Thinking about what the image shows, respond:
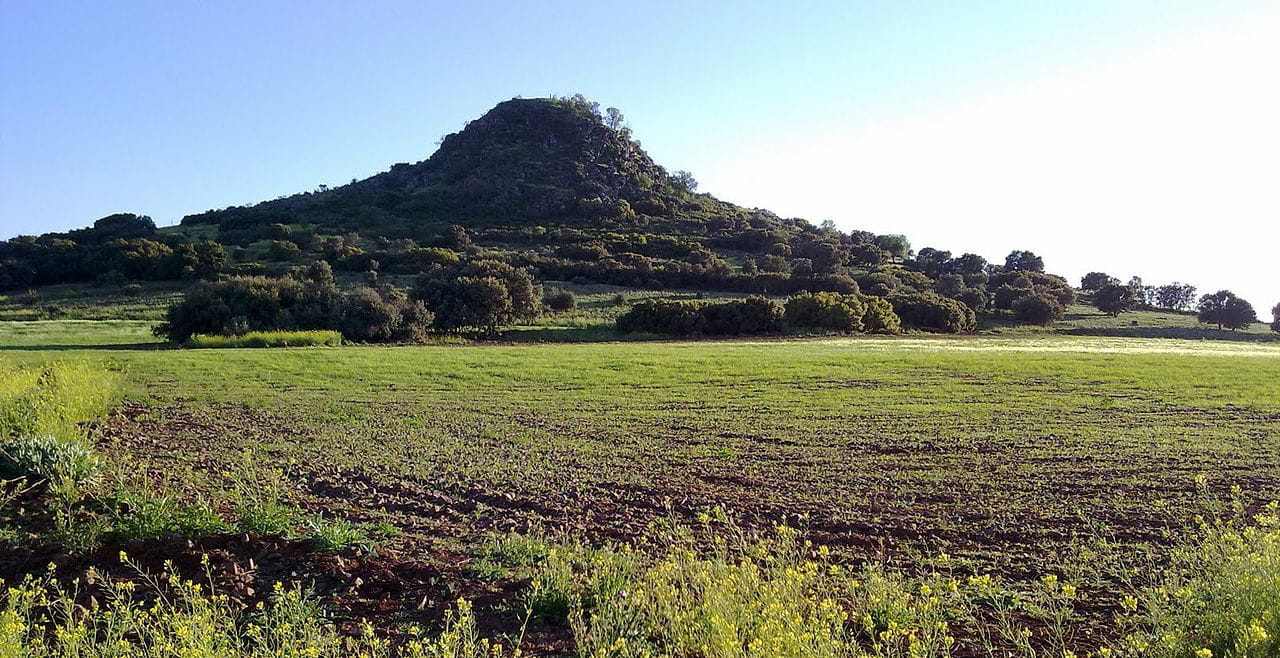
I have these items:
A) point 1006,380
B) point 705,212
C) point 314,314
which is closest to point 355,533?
point 1006,380

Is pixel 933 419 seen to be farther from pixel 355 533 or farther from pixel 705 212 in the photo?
pixel 705 212

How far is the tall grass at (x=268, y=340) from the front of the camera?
35406 millimetres

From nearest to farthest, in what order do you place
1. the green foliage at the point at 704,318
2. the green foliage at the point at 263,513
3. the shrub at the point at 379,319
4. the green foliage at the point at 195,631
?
the green foliage at the point at 195,631
the green foliage at the point at 263,513
the shrub at the point at 379,319
the green foliage at the point at 704,318

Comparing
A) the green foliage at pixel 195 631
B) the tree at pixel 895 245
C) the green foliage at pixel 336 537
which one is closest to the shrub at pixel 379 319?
the green foliage at pixel 336 537

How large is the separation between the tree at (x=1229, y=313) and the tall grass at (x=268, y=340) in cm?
7460

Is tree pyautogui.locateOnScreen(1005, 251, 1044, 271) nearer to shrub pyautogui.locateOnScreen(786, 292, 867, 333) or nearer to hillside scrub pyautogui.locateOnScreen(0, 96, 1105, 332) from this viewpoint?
hillside scrub pyautogui.locateOnScreen(0, 96, 1105, 332)

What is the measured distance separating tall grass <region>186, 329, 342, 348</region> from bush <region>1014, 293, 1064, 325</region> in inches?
2001

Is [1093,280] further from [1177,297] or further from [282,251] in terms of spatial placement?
[282,251]

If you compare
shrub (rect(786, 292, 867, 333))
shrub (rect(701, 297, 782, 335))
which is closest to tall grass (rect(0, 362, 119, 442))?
shrub (rect(701, 297, 782, 335))

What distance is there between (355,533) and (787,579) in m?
4.02

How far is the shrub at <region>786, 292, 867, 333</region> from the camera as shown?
5141cm

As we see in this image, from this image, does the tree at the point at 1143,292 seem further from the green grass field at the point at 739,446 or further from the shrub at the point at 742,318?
the green grass field at the point at 739,446

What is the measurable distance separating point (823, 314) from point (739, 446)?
1549 inches

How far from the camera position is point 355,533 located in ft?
24.3
